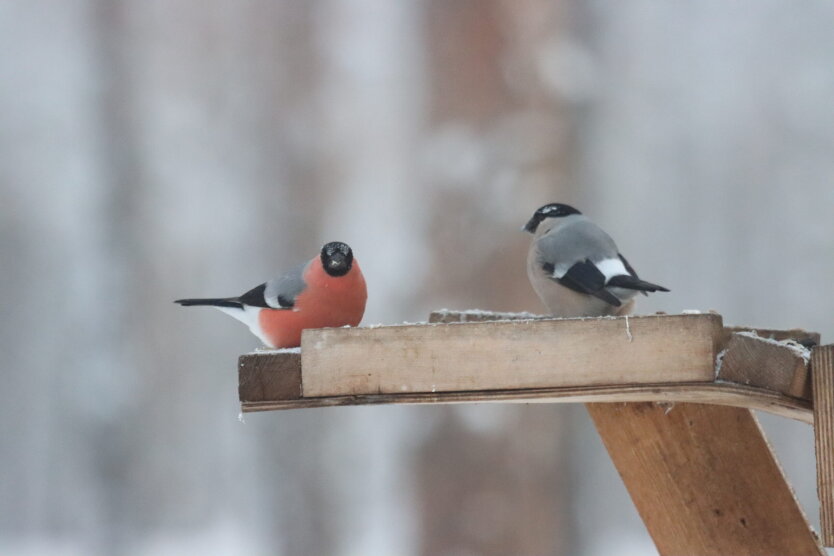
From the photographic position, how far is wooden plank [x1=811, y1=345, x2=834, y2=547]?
183 centimetres

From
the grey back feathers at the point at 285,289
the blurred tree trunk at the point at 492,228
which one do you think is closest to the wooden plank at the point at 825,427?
the grey back feathers at the point at 285,289

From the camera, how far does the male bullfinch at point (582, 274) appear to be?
280cm

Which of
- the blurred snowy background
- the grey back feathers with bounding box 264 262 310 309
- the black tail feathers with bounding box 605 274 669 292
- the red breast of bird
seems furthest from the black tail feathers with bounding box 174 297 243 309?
the blurred snowy background

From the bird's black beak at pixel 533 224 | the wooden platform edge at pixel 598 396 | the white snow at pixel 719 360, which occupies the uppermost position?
the bird's black beak at pixel 533 224

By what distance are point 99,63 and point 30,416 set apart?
1.95m

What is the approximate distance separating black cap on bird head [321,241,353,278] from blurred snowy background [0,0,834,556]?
82.4 inches

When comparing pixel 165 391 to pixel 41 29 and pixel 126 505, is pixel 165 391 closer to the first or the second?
pixel 126 505

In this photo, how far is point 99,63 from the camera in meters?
5.87

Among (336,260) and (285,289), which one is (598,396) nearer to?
(336,260)

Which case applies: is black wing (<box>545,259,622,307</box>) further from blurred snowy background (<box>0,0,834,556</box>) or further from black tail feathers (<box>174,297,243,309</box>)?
blurred snowy background (<box>0,0,834,556</box>)

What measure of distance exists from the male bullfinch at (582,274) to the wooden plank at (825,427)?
2.76 ft

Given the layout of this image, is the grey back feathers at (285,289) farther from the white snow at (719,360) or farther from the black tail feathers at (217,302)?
the white snow at (719,360)

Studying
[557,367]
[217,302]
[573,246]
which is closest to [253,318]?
[217,302]

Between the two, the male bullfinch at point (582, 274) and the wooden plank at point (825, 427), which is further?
the male bullfinch at point (582, 274)
